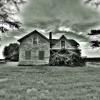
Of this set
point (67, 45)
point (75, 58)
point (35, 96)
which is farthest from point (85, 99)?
point (67, 45)

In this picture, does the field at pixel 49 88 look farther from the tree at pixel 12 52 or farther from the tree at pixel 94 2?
the tree at pixel 12 52

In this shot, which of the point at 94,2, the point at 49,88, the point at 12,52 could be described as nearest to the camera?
the point at 49,88

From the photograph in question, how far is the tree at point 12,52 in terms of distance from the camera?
65.0 m

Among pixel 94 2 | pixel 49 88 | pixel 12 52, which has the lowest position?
pixel 49 88

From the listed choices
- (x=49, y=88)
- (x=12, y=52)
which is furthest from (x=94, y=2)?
(x=12, y=52)

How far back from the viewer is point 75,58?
94.4 feet

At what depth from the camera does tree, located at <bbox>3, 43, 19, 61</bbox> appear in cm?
6504

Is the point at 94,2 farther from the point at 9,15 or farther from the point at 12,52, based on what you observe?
the point at 12,52

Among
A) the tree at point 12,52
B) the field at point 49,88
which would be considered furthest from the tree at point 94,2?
the tree at point 12,52

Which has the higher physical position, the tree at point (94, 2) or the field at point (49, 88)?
the tree at point (94, 2)

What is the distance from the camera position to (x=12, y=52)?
233 ft

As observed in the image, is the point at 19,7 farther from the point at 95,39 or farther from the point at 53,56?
the point at 53,56

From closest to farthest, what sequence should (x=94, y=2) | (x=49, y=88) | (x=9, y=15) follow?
(x=49, y=88) → (x=94, y=2) → (x=9, y=15)

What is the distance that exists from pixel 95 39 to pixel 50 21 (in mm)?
27427
